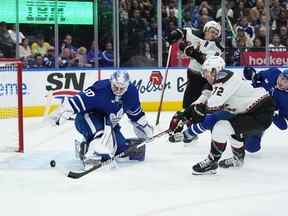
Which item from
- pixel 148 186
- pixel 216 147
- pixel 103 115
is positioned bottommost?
pixel 148 186

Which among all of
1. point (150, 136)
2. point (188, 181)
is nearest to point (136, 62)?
point (150, 136)

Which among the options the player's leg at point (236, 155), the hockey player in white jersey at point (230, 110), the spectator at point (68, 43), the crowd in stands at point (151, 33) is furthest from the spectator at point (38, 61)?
the player's leg at point (236, 155)

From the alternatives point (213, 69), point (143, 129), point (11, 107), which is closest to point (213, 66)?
point (213, 69)

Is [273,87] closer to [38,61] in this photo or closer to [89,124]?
[89,124]

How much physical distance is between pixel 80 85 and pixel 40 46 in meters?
1.01

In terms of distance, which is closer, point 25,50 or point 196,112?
point 196,112

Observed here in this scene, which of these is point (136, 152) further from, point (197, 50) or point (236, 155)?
point (197, 50)

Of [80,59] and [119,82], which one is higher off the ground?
[119,82]

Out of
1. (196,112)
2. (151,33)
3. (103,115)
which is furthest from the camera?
(151,33)

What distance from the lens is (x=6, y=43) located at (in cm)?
849

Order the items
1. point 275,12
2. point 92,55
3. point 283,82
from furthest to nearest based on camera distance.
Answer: point 275,12 → point 92,55 → point 283,82

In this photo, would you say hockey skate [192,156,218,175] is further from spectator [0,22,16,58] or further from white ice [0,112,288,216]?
spectator [0,22,16,58]

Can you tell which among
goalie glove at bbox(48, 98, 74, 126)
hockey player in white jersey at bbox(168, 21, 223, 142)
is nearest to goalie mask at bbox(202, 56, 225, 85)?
goalie glove at bbox(48, 98, 74, 126)

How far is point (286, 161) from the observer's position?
474 cm
